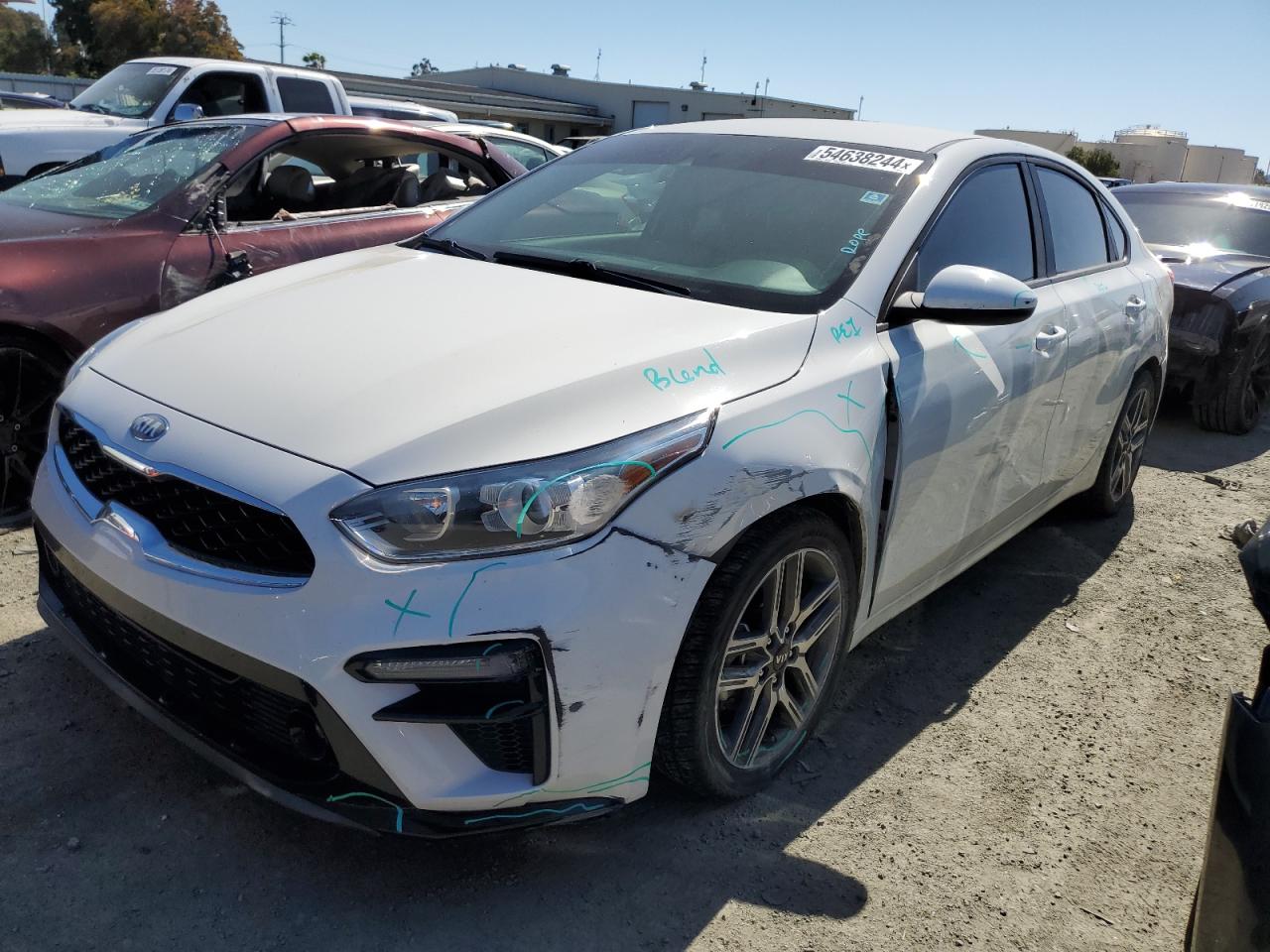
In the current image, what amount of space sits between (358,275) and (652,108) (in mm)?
50040

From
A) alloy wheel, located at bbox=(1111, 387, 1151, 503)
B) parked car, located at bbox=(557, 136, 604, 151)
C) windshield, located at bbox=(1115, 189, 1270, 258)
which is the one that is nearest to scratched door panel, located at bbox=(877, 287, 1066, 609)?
alloy wheel, located at bbox=(1111, 387, 1151, 503)

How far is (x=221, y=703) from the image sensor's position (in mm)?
2148

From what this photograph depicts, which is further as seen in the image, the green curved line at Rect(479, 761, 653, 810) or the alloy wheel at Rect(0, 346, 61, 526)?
the alloy wheel at Rect(0, 346, 61, 526)

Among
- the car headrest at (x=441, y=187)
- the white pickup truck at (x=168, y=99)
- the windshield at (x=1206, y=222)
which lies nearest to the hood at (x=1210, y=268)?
the windshield at (x=1206, y=222)

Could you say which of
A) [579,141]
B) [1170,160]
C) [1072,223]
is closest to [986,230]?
[1072,223]

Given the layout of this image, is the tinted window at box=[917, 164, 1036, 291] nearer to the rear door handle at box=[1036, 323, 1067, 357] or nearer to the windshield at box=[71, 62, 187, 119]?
the rear door handle at box=[1036, 323, 1067, 357]

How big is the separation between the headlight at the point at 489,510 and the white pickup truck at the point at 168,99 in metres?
7.58

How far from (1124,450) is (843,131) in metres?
2.25

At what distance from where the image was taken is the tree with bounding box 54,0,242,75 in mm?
35938

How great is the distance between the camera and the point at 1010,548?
4602 mm

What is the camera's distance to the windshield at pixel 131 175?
457 centimetres

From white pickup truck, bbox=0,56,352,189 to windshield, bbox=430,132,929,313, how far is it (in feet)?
19.7

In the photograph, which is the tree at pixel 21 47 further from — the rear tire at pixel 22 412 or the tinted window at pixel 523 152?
the rear tire at pixel 22 412

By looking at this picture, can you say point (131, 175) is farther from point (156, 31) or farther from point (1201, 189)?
point (156, 31)
